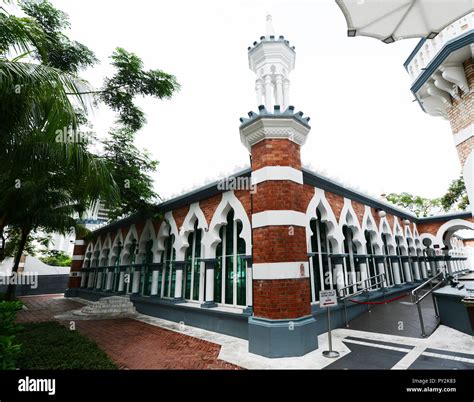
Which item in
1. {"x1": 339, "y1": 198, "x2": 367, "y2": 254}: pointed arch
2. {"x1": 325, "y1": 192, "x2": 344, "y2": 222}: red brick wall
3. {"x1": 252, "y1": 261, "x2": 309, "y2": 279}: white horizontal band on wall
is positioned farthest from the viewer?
{"x1": 339, "y1": 198, "x2": 367, "y2": 254}: pointed arch

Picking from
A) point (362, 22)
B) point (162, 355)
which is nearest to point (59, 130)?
point (162, 355)

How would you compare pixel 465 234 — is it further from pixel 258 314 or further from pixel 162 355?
pixel 162 355

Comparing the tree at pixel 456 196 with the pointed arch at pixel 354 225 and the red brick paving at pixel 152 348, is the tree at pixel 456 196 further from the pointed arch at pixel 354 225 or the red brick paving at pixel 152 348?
the red brick paving at pixel 152 348

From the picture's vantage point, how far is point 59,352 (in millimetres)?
5215

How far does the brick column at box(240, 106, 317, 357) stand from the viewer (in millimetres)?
4941

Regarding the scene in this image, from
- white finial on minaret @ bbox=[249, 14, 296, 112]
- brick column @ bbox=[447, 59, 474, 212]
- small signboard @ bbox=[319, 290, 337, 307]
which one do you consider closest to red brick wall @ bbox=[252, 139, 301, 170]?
white finial on minaret @ bbox=[249, 14, 296, 112]

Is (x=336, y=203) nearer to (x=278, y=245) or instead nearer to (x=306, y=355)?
(x=278, y=245)

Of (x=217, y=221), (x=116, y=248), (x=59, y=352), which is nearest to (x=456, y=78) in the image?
(x=217, y=221)

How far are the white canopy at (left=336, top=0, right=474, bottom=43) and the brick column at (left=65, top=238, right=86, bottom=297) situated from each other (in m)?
20.3

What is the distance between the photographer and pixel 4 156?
4766 millimetres

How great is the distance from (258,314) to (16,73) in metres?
6.44

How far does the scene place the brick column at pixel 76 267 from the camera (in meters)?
16.8

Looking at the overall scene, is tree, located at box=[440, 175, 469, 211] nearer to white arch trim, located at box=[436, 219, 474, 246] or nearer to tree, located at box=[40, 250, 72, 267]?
white arch trim, located at box=[436, 219, 474, 246]

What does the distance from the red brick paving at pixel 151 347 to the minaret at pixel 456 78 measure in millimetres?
7569
